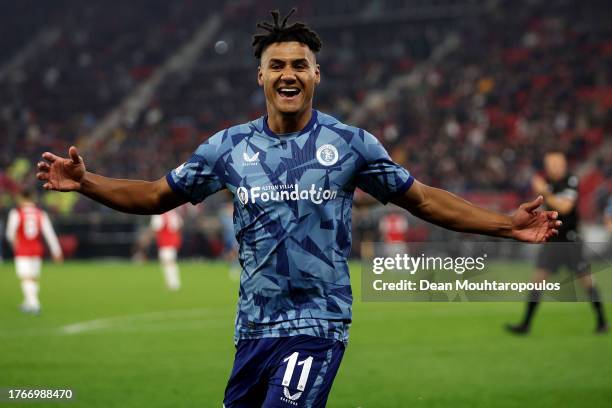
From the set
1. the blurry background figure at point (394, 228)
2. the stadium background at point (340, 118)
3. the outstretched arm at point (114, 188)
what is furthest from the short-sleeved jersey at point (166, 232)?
the outstretched arm at point (114, 188)

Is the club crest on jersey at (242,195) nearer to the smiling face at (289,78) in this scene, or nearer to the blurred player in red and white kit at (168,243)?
the smiling face at (289,78)

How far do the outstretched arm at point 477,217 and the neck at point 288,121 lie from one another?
0.57 meters

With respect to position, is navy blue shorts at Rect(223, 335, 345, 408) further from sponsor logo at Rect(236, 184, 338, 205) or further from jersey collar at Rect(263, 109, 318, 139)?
jersey collar at Rect(263, 109, 318, 139)

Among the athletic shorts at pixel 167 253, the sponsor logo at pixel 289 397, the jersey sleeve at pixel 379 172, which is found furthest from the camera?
the athletic shorts at pixel 167 253

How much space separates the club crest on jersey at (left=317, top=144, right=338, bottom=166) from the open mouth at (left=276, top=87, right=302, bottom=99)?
263 millimetres

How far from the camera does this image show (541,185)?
1248 cm

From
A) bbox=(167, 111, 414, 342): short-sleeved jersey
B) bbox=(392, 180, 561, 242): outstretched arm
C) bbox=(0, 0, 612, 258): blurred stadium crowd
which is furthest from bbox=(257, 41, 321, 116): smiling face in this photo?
bbox=(0, 0, 612, 258): blurred stadium crowd

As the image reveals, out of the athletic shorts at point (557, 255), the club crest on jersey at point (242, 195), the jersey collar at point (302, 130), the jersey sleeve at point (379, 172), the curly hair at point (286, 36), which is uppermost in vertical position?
the curly hair at point (286, 36)

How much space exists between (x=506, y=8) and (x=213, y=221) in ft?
48.8

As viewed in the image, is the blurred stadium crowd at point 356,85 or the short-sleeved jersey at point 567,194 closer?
the short-sleeved jersey at point 567,194

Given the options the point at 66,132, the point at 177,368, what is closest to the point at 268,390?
the point at 177,368

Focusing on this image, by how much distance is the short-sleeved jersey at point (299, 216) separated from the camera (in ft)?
14.1

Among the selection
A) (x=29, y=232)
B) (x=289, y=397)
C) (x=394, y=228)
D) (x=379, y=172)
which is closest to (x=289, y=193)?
(x=379, y=172)

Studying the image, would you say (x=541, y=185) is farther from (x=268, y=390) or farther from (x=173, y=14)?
(x=173, y=14)
